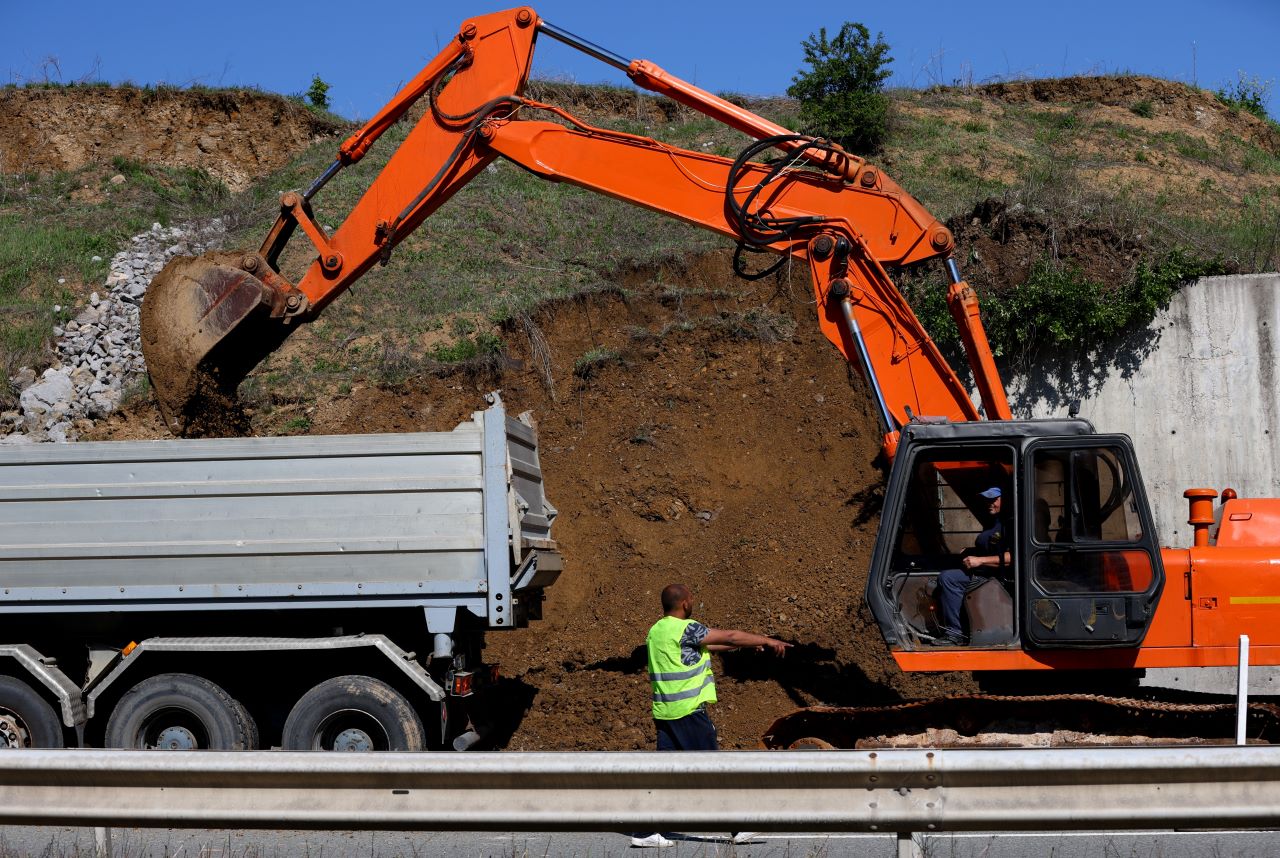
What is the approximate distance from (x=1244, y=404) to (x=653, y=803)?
10.6 m

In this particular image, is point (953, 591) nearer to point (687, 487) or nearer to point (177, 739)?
point (177, 739)

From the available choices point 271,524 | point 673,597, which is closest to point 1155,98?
point 673,597

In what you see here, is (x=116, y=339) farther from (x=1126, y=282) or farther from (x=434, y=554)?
(x=1126, y=282)

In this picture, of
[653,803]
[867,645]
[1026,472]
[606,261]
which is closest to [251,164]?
[606,261]

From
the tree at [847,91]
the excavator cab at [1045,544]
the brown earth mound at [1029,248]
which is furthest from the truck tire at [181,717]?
the tree at [847,91]

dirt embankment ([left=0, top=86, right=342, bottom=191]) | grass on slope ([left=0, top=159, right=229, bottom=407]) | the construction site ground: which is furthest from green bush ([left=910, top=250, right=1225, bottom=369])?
dirt embankment ([left=0, top=86, right=342, bottom=191])

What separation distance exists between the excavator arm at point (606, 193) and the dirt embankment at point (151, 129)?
61.3 feet

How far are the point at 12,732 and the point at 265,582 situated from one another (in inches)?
86.7

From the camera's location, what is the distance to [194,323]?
9.43 m

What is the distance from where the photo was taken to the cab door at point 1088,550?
23.7 feet

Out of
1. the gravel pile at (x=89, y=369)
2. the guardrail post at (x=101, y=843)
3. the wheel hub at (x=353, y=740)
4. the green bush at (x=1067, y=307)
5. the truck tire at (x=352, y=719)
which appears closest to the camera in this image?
the guardrail post at (x=101, y=843)

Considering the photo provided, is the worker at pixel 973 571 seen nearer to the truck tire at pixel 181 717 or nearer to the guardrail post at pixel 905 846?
the guardrail post at pixel 905 846

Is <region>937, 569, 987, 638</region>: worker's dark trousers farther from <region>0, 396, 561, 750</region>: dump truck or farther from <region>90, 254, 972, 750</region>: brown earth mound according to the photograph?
<region>0, 396, 561, 750</region>: dump truck

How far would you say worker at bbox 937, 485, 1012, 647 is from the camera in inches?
298
